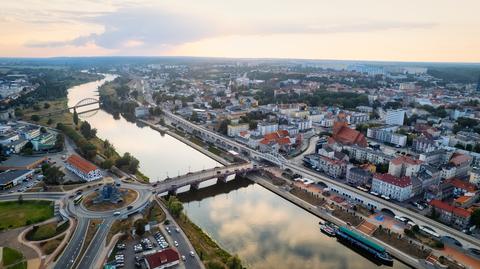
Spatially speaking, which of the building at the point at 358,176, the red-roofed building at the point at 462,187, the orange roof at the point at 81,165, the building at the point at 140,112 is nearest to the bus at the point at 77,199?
the orange roof at the point at 81,165

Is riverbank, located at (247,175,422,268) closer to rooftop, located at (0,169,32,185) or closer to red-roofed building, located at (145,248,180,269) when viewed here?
red-roofed building, located at (145,248,180,269)

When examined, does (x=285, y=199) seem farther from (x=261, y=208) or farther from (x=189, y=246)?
(x=189, y=246)

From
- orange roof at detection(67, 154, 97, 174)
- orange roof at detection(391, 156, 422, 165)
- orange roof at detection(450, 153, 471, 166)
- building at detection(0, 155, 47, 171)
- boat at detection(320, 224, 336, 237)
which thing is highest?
orange roof at detection(391, 156, 422, 165)

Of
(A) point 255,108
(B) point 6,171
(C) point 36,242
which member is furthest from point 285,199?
(A) point 255,108

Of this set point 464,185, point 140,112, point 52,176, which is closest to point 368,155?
point 464,185

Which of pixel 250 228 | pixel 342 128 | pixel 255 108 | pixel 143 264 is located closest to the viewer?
pixel 143 264

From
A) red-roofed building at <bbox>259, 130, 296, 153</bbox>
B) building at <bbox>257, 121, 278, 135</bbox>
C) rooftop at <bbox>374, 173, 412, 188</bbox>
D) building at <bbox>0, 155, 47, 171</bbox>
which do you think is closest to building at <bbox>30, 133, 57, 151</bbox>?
building at <bbox>0, 155, 47, 171</bbox>

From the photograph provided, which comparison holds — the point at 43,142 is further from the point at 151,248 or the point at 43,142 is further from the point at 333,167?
the point at 333,167
